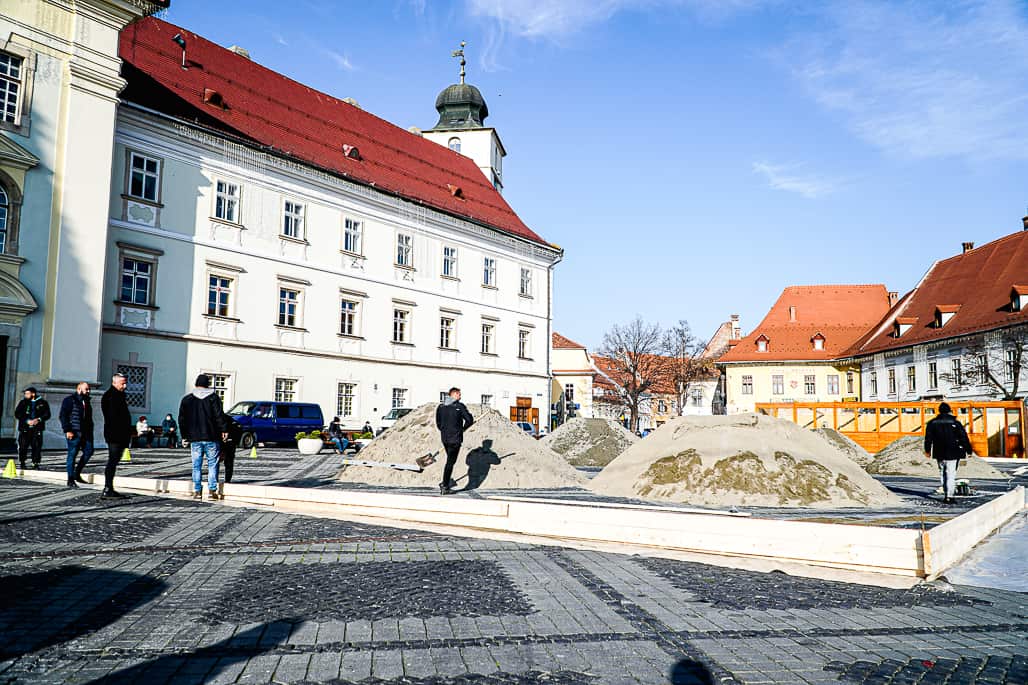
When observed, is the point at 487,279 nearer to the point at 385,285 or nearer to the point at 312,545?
the point at 385,285

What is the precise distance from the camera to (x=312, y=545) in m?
8.30

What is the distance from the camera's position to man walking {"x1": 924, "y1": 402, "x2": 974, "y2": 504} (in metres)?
14.4

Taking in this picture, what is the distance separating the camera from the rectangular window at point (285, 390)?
3228cm

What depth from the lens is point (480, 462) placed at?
55.3 ft

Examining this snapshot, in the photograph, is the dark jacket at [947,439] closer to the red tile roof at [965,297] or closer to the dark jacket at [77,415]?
the dark jacket at [77,415]

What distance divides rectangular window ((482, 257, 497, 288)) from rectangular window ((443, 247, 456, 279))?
7.71ft

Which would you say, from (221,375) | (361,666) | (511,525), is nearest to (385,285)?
(221,375)

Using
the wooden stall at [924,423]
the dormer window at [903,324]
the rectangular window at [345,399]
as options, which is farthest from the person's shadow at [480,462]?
the dormer window at [903,324]

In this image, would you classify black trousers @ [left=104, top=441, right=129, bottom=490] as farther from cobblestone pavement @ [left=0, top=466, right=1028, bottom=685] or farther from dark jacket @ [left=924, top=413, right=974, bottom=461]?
dark jacket @ [left=924, top=413, right=974, bottom=461]

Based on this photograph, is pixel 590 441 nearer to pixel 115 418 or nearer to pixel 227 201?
pixel 227 201

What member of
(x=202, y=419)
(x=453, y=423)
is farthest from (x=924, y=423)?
(x=202, y=419)

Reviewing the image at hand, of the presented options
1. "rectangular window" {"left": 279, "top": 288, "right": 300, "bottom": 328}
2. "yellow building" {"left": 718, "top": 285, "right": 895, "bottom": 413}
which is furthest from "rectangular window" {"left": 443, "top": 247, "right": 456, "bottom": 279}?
"yellow building" {"left": 718, "top": 285, "right": 895, "bottom": 413}

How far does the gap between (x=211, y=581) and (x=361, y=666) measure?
8.59ft

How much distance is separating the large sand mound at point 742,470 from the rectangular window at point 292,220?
21.2 m
